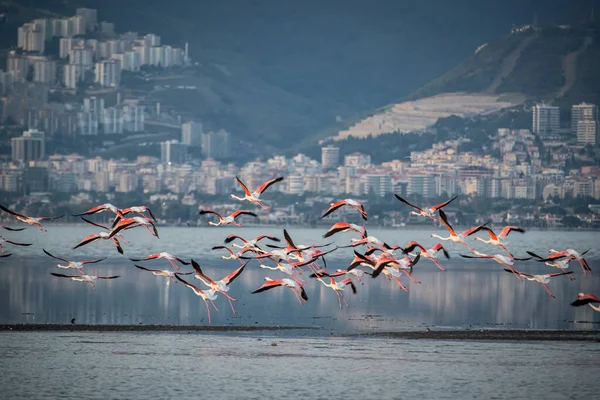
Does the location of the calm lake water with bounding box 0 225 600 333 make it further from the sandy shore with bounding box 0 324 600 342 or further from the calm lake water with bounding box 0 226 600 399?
the sandy shore with bounding box 0 324 600 342

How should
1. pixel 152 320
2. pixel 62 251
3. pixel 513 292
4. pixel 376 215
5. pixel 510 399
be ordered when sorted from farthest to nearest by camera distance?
pixel 376 215 < pixel 62 251 < pixel 513 292 < pixel 152 320 < pixel 510 399

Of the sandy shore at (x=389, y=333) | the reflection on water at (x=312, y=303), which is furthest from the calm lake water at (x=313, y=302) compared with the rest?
the sandy shore at (x=389, y=333)

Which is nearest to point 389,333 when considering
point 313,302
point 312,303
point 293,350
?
point 293,350

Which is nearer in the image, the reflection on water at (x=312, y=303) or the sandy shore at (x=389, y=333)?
the sandy shore at (x=389, y=333)

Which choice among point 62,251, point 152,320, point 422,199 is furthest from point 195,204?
point 152,320

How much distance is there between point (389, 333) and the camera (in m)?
35.8

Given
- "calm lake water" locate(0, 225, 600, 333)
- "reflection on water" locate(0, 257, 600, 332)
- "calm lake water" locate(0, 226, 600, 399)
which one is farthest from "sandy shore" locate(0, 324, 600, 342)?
"reflection on water" locate(0, 257, 600, 332)

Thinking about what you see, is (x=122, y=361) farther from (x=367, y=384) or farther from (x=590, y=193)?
(x=590, y=193)

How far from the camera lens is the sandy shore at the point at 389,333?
3512 cm

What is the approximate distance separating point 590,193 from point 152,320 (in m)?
155

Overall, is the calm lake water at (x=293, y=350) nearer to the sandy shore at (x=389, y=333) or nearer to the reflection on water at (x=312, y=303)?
the reflection on water at (x=312, y=303)

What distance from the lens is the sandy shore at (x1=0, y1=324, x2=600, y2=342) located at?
3512 centimetres

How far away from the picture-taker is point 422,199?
19275 centimetres

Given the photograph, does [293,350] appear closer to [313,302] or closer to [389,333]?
[389,333]
